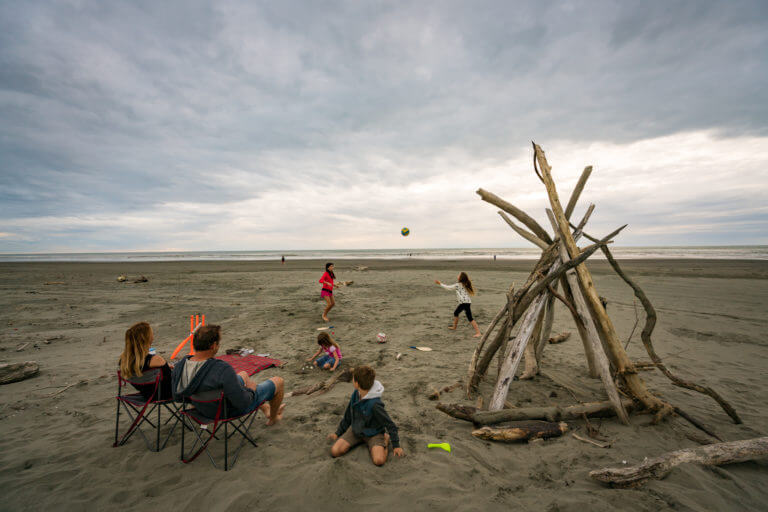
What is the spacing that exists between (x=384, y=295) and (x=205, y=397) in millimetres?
11552

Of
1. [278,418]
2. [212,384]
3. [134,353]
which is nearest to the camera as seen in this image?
[212,384]

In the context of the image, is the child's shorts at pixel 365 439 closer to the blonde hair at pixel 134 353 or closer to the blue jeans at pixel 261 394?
the blue jeans at pixel 261 394

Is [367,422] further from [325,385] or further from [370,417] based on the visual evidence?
[325,385]

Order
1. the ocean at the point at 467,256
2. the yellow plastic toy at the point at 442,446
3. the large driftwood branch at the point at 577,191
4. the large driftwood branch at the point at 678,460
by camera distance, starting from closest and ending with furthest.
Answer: the large driftwood branch at the point at 678,460, the yellow plastic toy at the point at 442,446, the large driftwood branch at the point at 577,191, the ocean at the point at 467,256

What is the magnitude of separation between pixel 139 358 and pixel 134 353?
0.25ft

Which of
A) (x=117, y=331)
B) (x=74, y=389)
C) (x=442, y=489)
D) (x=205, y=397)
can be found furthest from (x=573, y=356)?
(x=117, y=331)

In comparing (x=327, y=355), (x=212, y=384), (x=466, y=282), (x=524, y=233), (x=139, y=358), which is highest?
(x=524, y=233)

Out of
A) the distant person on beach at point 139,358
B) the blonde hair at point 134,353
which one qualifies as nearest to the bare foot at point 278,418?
the distant person on beach at point 139,358

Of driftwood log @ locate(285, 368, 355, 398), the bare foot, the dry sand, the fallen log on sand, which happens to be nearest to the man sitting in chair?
the dry sand

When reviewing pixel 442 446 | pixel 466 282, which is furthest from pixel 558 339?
pixel 442 446

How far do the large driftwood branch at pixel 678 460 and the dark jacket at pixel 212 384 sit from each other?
3606 mm

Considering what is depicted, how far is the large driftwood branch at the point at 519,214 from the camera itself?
493 cm

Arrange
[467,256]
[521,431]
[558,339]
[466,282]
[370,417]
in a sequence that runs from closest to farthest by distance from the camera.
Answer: [370,417], [521,431], [558,339], [466,282], [467,256]

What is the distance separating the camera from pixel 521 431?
3.62m
